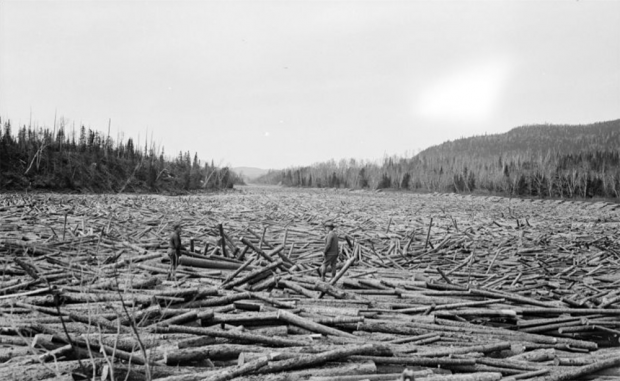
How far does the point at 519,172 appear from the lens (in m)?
53.0

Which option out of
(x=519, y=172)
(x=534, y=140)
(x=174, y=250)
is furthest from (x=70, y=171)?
(x=534, y=140)

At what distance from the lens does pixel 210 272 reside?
28.3ft

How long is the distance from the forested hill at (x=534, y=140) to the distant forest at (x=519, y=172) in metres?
0.25

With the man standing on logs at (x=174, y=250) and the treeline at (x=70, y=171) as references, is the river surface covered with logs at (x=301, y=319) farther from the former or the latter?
the treeline at (x=70, y=171)

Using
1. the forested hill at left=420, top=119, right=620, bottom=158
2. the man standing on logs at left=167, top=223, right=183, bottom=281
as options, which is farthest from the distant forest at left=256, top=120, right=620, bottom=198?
the man standing on logs at left=167, top=223, right=183, bottom=281

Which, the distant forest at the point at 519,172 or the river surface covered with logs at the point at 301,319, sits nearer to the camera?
the river surface covered with logs at the point at 301,319

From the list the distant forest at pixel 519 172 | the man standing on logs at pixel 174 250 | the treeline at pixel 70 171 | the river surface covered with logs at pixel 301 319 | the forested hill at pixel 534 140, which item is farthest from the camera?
the forested hill at pixel 534 140

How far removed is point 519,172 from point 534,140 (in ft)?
303

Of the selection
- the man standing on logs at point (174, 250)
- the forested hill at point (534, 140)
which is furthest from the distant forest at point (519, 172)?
the man standing on logs at point (174, 250)

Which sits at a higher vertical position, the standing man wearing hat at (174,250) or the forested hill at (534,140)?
the forested hill at (534,140)

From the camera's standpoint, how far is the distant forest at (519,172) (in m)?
45.2

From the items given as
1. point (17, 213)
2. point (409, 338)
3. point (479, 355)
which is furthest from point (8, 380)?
point (17, 213)

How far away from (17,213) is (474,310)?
15569 mm

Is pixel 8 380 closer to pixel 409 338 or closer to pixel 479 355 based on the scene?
pixel 409 338
